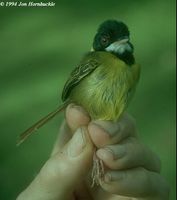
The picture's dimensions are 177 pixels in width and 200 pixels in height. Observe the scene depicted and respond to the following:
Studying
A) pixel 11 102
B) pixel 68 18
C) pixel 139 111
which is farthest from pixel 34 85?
pixel 139 111

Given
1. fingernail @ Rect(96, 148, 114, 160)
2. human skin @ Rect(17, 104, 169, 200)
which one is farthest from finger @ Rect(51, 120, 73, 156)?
fingernail @ Rect(96, 148, 114, 160)

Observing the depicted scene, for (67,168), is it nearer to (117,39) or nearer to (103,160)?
(103,160)

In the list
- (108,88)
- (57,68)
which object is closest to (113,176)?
(108,88)

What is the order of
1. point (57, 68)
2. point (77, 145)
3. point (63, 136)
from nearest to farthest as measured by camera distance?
point (77, 145) < point (63, 136) < point (57, 68)

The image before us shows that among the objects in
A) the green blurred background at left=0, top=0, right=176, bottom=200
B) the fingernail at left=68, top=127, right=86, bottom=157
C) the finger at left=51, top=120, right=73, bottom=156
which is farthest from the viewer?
the green blurred background at left=0, top=0, right=176, bottom=200

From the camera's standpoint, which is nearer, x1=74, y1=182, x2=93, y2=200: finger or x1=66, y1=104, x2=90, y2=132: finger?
x1=66, y1=104, x2=90, y2=132: finger

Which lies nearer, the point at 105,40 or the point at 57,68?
the point at 105,40

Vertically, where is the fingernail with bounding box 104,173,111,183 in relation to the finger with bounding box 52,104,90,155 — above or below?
below

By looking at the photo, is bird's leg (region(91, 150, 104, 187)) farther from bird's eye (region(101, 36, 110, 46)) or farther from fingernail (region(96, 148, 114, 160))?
bird's eye (region(101, 36, 110, 46))
